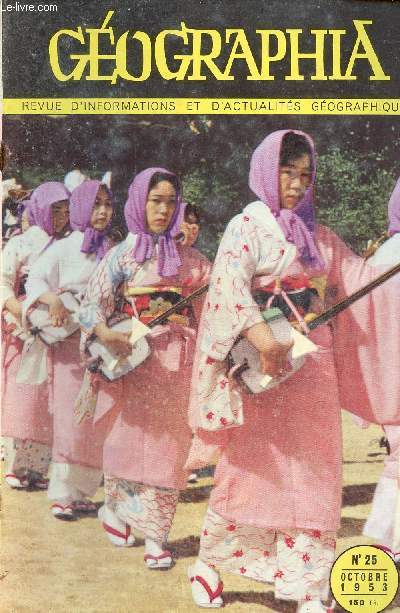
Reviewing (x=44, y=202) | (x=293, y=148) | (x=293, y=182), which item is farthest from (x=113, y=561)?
(x=293, y=148)

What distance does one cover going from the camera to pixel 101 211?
11.7 feet

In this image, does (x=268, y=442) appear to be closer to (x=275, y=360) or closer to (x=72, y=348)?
(x=275, y=360)

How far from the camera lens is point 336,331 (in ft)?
11.3

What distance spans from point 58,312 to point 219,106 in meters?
0.95

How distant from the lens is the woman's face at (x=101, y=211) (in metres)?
3.54

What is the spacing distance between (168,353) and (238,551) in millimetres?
734

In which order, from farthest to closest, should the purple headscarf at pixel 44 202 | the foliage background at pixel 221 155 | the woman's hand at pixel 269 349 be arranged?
the purple headscarf at pixel 44 202 < the foliage background at pixel 221 155 < the woman's hand at pixel 269 349

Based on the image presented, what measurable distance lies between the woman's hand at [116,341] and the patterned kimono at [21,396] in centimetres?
36

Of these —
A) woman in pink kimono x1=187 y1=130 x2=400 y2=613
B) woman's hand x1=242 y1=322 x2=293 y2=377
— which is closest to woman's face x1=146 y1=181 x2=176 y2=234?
woman in pink kimono x1=187 y1=130 x2=400 y2=613

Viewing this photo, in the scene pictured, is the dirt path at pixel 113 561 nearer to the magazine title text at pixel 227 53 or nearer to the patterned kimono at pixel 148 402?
the patterned kimono at pixel 148 402

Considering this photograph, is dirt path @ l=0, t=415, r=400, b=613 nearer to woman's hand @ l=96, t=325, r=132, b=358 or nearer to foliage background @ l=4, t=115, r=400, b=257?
woman's hand @ l=96, t=325, r=132, b=358

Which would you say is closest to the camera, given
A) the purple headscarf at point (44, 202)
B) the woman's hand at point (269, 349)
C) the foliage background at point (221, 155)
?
the woman's hand at point (269, 349)

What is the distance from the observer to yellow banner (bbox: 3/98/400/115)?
3.49 meters

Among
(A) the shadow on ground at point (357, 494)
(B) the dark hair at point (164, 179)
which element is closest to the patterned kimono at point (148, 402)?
(B) the dark hair at point (164, 179)
